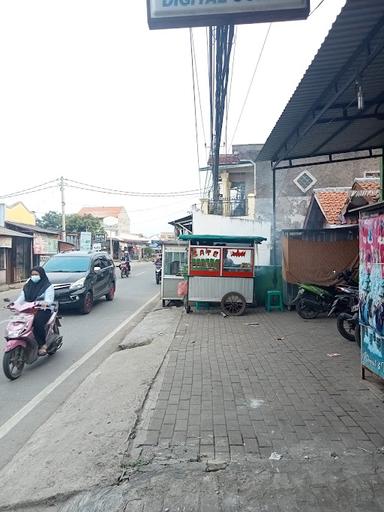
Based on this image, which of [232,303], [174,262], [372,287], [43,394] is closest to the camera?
[372,287]

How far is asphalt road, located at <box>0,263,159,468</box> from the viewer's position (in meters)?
4.62

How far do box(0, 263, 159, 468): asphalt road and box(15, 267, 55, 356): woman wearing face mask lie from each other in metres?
0.49

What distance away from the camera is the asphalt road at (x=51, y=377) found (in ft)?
15.2

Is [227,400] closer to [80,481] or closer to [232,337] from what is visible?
[80,481]

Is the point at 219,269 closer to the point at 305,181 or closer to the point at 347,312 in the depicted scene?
the point at 347,312

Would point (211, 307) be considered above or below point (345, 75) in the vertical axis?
below

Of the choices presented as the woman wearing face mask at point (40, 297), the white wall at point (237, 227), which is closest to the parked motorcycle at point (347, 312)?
the woman wearing face mask at point (40, 297)

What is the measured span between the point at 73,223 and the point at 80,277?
141ft

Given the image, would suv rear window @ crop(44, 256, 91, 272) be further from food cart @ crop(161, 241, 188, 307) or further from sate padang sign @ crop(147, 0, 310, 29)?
sate padang sign @ crop(147, 0, 310, 29)

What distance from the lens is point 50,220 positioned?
57719 millimetres

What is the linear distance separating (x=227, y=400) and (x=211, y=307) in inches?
289

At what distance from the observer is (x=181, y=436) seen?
12.8 ft

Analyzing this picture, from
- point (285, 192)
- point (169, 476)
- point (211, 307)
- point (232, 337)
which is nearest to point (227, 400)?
point (169, 476)

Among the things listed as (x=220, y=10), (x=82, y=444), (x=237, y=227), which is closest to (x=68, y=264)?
(x=237, y=227)
